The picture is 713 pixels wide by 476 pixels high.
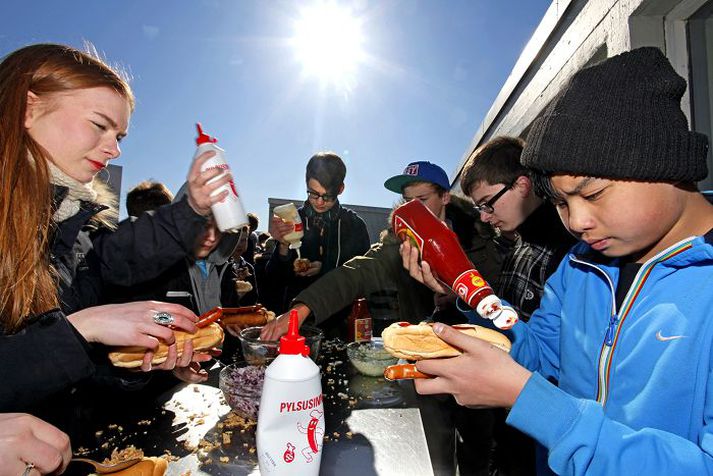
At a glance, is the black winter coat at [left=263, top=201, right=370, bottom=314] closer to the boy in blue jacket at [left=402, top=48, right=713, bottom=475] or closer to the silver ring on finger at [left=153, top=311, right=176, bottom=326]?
the silver ring on finger at [left=153, top=311, right=176, bottom=326]

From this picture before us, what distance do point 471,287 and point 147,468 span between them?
1.16 metres

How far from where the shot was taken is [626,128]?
1088 mm

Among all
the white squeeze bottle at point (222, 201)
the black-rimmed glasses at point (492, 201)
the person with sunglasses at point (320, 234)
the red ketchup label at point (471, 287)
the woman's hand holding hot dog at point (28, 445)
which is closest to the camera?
the woman's hand holding hot dog at point (28, 445)

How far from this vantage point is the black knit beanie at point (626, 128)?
107cm

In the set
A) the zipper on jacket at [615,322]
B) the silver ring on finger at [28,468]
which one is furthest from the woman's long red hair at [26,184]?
the zipper on jacket at [615,322]

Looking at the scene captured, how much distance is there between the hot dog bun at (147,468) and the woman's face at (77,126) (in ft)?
3.47

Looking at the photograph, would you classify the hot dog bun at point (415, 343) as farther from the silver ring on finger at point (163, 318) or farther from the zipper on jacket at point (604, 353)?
the silver ring on finger at point (163, 318)

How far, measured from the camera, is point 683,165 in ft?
3.52

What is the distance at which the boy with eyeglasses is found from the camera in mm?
2342

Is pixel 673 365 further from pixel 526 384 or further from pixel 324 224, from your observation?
pixel 324 224

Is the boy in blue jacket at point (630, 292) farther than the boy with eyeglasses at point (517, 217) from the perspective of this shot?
No

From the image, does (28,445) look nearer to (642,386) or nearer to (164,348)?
(164,348)

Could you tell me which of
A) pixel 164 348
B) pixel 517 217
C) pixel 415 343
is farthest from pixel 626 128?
pixel 164 348

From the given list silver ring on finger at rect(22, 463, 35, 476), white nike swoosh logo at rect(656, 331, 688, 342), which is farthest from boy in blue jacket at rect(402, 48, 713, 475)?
silver ring on finger at rect(22, 463, 35, 476)
